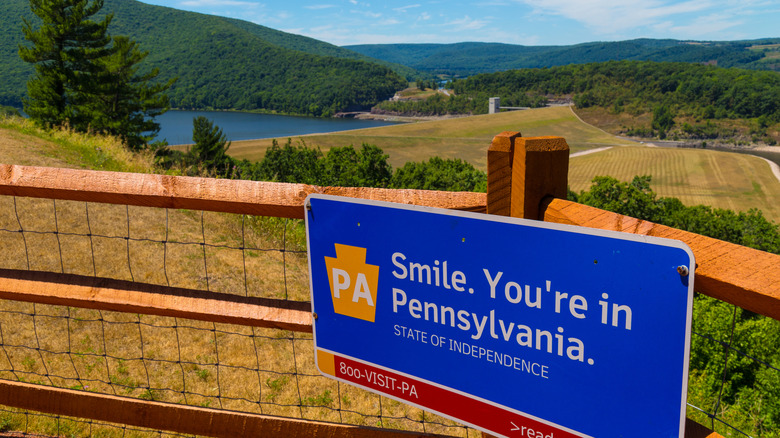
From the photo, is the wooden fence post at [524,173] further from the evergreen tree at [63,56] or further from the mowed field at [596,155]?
the mowed field at [596,155]

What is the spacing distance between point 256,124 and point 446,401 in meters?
151

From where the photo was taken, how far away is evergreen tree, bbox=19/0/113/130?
29891mm

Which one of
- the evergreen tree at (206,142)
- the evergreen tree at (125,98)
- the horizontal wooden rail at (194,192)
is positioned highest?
the evergreen tree at (125,98)

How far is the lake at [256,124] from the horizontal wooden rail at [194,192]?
111 m

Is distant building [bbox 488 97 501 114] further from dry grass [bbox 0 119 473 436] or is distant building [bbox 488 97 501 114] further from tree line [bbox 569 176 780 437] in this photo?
dry grass [bbox 0 119 473 436]

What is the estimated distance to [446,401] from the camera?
5.26 ft

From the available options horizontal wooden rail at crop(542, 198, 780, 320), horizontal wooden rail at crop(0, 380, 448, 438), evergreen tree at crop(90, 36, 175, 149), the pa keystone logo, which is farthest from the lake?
horizontal wooden rail at crop(542, 198, 780, 320)

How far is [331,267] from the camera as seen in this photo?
5.73ft

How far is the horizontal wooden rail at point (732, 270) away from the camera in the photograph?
1170 mm

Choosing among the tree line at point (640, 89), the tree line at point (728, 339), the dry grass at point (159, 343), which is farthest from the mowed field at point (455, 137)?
the dry grass at point (159, 343)

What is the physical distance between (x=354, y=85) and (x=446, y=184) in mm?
141358

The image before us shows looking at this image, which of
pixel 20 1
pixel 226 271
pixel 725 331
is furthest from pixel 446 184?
pixel 20 1

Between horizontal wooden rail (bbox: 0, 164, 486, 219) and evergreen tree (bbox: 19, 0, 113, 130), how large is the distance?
31117mm

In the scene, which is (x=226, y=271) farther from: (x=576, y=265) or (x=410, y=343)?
(x=576, y=265)
